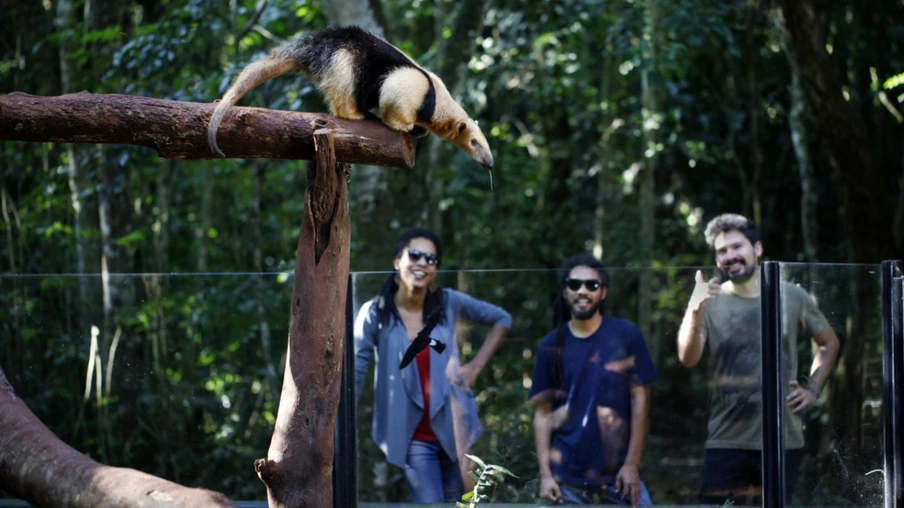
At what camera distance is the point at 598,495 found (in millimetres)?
3520

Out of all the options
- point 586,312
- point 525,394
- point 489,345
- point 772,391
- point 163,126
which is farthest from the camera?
point 525,394

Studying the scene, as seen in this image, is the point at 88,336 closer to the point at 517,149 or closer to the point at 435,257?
the point at 435,257

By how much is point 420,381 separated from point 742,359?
4.53 ft

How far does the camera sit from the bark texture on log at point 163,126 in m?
2.66

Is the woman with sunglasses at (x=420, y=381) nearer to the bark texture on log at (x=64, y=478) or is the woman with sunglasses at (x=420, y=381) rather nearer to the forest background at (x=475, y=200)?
the forest background at (x=475, y=200)

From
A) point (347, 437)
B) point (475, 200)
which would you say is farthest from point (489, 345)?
point (475, 200)

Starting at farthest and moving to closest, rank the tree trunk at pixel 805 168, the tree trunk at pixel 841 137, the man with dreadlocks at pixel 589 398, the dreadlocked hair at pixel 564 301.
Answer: the tree trunk at pixel 805 168
the tree trunk at pixel 841 137
the dreadlocked hair at pixel 564 301
the man with dreadlocks at pixel 589 398

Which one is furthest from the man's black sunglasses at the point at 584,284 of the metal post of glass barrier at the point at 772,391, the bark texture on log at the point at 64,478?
the bark texture on log at the point at 64,478

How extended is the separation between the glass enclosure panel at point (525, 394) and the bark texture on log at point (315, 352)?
87 cm

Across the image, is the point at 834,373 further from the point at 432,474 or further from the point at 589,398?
the point at 432,474

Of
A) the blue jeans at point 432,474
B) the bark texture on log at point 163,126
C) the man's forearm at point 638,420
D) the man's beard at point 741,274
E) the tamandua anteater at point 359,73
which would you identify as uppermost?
the tamandua anteater at point 359,73

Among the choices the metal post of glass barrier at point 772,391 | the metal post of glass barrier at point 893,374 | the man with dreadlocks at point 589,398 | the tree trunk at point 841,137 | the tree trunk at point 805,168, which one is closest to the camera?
the metal post of glass barrier at point 893,374

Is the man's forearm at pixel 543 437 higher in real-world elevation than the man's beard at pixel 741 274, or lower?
lower

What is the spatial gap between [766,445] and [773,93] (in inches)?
251
